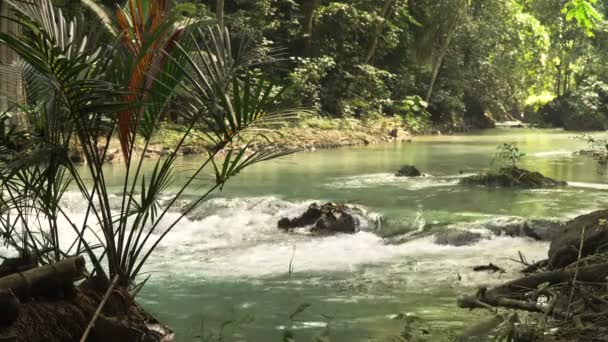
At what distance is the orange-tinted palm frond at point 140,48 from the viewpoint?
4004 mm

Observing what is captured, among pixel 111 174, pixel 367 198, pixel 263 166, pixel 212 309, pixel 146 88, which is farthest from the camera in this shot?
pixel 263 166

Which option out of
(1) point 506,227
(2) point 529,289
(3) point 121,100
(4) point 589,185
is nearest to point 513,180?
(4) point 589,185

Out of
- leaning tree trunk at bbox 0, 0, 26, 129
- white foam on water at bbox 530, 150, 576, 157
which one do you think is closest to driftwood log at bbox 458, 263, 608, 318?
leaning tree trunk at bbox 0, 0, 26, 129

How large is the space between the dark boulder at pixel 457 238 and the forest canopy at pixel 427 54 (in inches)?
542

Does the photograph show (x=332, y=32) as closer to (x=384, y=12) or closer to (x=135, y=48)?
(x=384, y=12)

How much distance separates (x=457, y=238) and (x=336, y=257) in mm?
1757

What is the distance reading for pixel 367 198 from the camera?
40.4ft

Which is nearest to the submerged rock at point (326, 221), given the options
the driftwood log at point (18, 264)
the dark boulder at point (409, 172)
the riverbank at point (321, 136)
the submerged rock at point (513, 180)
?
the submerged rock at point (513, 180)

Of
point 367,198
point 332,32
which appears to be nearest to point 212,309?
point 367,198

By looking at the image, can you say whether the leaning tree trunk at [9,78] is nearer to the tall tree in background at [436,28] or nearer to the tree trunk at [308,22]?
the tree trunk at [308,22]

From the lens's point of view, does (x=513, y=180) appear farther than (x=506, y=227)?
Yes

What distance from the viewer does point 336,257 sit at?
27.7 ft

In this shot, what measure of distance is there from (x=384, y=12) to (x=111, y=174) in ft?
51.1

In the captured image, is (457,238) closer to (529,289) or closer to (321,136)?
(529,289)
